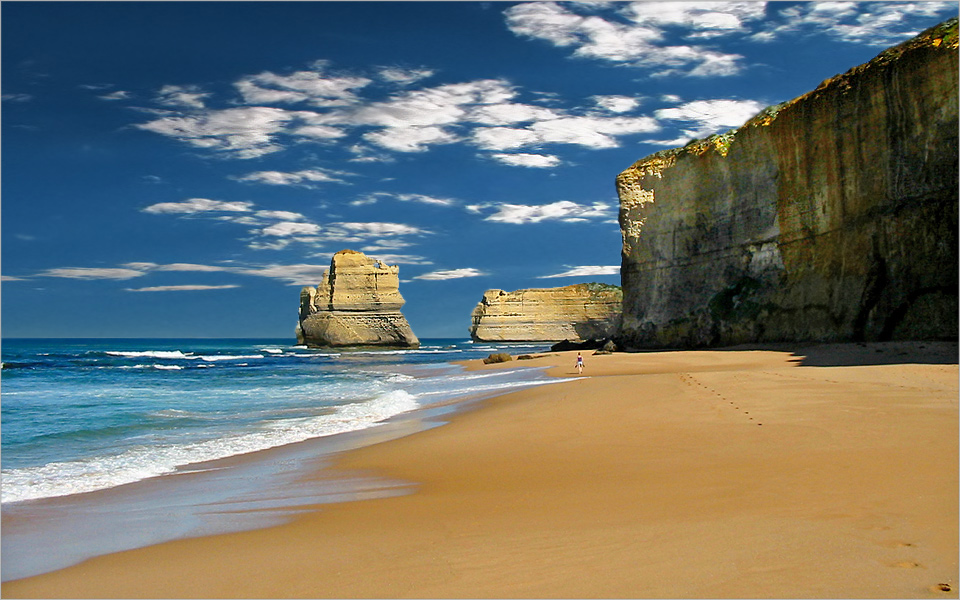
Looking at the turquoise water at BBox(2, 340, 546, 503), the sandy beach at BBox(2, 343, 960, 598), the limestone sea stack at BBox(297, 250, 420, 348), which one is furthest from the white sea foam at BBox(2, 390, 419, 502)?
the limestone sea stack at BBox(297, 250, 420, 348)

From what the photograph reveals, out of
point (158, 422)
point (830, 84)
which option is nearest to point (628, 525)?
point (158, 422)

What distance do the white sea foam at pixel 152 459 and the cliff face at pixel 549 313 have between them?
3600 inches

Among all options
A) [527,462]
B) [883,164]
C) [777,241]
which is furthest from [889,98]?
[527,462]

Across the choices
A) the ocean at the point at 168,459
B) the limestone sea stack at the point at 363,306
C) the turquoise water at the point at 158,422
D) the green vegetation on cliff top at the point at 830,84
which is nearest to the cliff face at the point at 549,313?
the limestone sea stack at the point at 363,306

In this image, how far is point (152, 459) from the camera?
796cm

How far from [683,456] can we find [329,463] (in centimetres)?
393

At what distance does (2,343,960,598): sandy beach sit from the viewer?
3035 millimetres

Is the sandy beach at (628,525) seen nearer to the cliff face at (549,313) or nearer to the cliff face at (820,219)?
the cliff face at (820,219)

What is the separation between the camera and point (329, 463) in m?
7.08

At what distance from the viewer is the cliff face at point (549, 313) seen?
101625 millimetres

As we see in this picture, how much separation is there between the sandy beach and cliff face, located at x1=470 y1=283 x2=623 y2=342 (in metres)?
95.1

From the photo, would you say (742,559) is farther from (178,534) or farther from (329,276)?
(329,276)

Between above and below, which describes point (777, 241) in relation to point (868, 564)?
above

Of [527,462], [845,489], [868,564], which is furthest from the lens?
[527,462]
